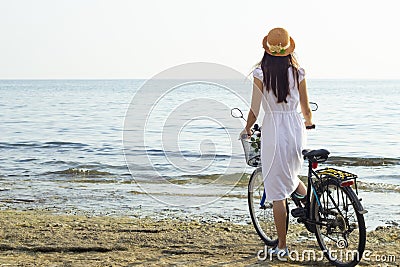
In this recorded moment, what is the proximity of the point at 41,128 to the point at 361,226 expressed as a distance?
2085 cm

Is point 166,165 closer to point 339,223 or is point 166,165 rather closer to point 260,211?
point 260,211

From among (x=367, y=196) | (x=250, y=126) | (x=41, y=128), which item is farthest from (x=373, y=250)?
(x=41, y=128)

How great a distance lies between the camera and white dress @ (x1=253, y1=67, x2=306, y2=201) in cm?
469

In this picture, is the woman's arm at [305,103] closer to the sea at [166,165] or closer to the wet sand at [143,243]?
the sea at [166,165]

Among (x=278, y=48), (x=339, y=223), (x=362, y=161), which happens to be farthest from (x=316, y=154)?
(x=362, y=161)

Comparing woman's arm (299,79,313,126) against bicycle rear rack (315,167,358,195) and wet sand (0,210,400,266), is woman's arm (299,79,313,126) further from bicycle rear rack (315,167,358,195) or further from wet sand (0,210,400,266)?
wet sand (0,210,400,266)

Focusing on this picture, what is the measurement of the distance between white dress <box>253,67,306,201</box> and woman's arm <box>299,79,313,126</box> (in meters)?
0.03

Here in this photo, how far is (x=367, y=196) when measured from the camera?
930 cm

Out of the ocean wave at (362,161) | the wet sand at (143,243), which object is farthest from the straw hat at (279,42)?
the ocean wave at (362,161)

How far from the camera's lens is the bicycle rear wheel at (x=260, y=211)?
220 inches

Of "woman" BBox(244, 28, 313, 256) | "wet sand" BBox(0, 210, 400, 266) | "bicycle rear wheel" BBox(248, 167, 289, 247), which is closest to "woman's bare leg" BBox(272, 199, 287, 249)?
"woman" BBox(244, 28, 313, 256)

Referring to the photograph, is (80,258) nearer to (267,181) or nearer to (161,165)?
(267,181)

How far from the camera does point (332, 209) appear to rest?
15.4ft

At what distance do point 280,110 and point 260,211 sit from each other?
1476mm
